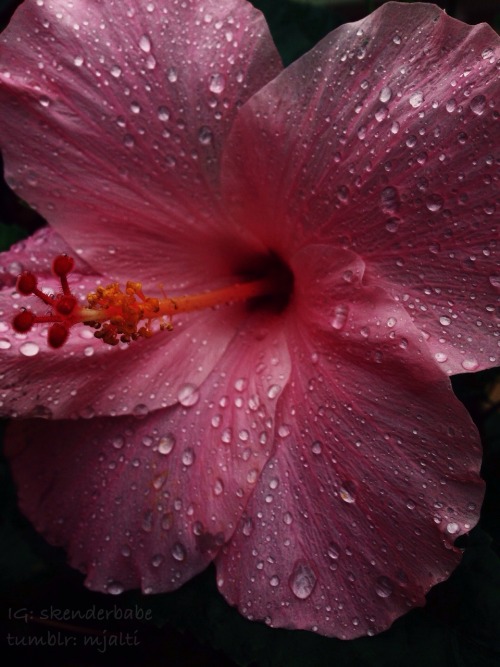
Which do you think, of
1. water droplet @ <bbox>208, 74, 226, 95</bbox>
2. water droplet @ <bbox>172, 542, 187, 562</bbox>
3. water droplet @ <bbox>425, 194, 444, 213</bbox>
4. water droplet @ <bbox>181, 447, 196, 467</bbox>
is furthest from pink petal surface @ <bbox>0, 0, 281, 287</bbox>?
water droplet @ <bbox>172, 542, 187, 562</bbox>

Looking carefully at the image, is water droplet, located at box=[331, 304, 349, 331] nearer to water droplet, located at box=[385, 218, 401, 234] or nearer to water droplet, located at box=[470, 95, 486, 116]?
water droplet, located at box=[385, 218, 401, 234]

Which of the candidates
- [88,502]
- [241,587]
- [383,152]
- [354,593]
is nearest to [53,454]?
[88,502]

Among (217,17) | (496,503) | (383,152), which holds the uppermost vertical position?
(217,17)

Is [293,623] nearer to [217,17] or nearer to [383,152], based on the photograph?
[383,152]

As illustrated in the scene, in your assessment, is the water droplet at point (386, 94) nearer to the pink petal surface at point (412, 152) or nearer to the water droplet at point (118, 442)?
the pink petal surface at point (412, 152)

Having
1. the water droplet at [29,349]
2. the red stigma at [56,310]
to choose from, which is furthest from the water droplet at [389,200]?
the water droplet at [29,349]

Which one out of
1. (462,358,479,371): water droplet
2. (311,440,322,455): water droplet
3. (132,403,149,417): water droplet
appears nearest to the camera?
(462,358,479,371): water droplet

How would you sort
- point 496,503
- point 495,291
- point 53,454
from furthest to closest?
point 496,503 < point 53,454 < point 495,291
